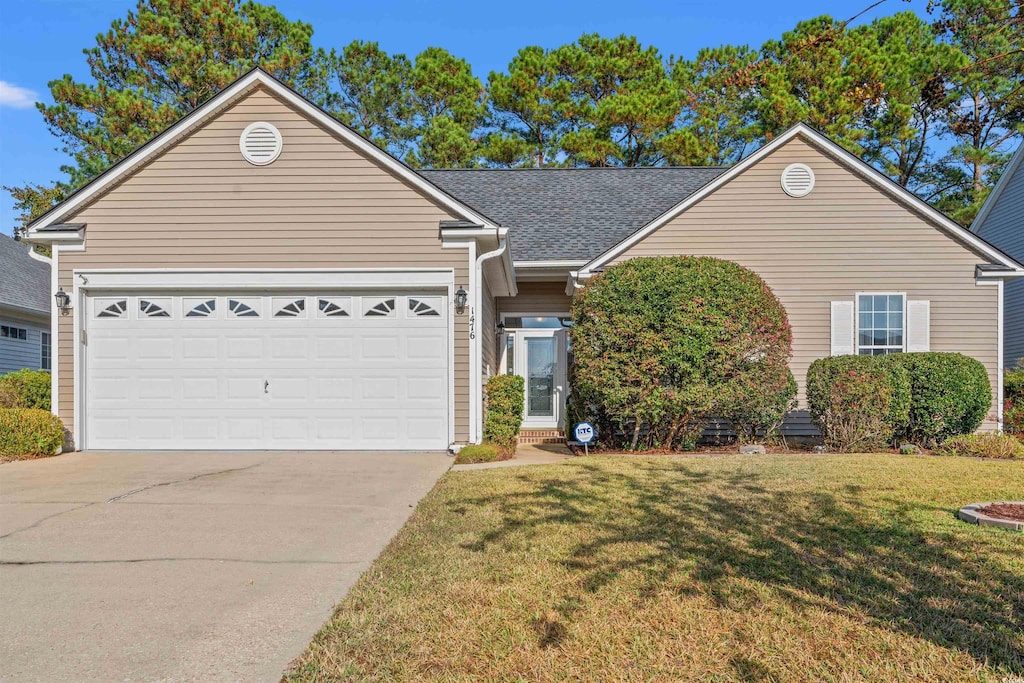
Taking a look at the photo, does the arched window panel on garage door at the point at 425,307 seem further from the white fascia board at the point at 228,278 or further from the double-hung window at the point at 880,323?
the double-hung window at the point at 880,323

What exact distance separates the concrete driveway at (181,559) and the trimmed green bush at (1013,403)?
10.3 meters

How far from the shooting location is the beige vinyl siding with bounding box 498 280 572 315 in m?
13.0

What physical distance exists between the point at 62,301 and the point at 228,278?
2385mm

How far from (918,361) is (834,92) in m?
15.4

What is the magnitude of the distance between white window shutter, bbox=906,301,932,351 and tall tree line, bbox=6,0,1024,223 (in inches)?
449

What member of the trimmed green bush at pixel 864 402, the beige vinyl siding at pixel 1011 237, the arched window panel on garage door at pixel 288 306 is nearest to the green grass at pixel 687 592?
the trimmed green bush at pixel 864 402

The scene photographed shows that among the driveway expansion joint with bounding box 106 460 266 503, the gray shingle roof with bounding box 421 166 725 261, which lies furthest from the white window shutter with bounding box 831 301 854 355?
the driveway expansion joint with bounding box 106 460 266 503

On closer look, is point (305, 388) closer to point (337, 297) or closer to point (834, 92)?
point (337, 297)

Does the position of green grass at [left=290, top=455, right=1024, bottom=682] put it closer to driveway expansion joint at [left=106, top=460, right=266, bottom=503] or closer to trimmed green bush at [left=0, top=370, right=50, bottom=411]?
driveway expansion joint at [left=106, top=460, right=266, bottom=503]

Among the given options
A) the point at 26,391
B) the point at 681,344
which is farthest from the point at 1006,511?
the point at 26,391

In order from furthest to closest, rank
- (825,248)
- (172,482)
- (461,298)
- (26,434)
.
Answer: (825,248) → (461,298) → (26,434) → (172,482)

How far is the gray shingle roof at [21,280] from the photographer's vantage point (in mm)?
17359

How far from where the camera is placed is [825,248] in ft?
38.4

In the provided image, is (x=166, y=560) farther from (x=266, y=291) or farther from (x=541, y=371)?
(x=541, y=371)
